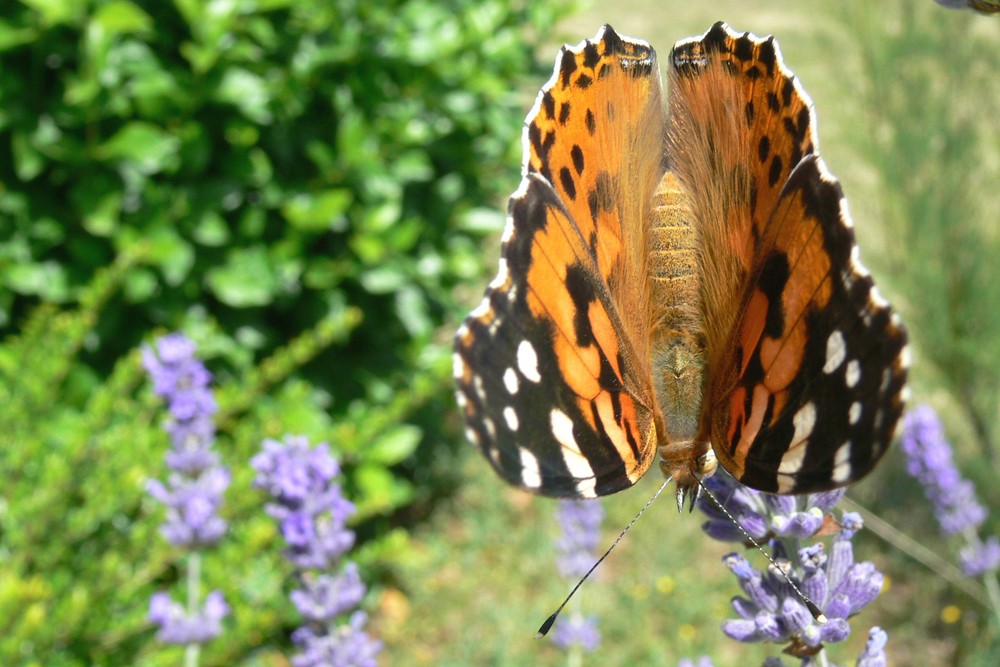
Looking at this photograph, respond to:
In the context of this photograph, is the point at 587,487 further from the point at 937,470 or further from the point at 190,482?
the point at 937,470

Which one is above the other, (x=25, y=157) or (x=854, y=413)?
(x=854, y=413)

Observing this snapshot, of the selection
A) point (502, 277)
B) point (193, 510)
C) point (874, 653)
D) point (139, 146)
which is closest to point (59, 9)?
point (139, 146)

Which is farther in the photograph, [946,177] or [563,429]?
[946,177]

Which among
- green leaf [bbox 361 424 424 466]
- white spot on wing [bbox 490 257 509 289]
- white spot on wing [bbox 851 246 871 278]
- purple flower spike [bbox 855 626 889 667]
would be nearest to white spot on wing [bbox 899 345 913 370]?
white spot on wing [bbox 851 246 871 278]

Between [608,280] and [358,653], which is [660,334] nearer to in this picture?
[608,280]

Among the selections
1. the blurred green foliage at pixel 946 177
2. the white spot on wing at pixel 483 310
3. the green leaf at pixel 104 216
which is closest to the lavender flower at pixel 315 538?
the white spot on wing at pixel 483 310

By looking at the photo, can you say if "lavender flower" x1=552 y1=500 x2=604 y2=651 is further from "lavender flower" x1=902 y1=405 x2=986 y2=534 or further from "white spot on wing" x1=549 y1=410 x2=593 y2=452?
"white spot on wing" x1=549 y1=410 x2=593 y2=452
